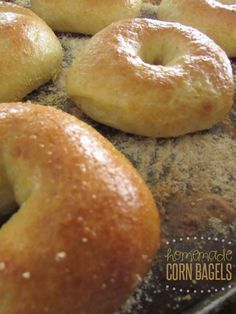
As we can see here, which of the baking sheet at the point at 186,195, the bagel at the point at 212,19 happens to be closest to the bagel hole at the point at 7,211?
the baking sheet at the point at 186,195

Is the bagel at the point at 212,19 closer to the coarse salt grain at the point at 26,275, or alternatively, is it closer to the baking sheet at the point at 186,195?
the baking sheet at the point at 186,195

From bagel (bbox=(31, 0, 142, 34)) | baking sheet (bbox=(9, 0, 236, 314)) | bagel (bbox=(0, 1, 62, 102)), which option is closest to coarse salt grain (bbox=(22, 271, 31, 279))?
baking sheet (bbox=(9, 0, 236, 314))

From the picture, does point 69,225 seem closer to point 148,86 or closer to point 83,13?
point 148,86

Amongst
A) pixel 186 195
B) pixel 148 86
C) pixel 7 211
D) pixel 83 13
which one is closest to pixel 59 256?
pixel 7 211

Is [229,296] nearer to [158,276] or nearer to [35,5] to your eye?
[158,276]

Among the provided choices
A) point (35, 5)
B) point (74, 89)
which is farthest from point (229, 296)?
point (35, 5)

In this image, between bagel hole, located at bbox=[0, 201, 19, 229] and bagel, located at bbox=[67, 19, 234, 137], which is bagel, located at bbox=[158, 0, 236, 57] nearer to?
bagel, located at bbox=[67, 19, 234, 137]

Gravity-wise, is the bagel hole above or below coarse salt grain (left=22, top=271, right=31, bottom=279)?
below
